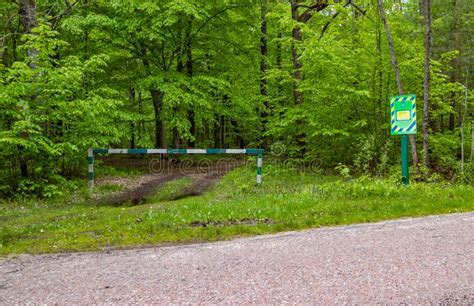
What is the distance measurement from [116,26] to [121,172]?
19.8 ft

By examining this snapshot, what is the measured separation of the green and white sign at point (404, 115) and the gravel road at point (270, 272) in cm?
404

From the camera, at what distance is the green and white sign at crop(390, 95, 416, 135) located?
9.33 metres

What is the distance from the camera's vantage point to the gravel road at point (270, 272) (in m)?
3.64

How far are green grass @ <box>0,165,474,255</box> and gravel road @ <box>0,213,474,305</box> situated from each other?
0.62m

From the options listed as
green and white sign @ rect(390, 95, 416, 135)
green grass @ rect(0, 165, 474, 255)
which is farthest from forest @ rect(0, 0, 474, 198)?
green grass @ rect(0, 165, 474, 255)

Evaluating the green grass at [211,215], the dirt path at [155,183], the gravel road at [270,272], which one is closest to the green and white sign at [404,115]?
the green grass at [211,215]

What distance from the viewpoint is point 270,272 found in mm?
4242

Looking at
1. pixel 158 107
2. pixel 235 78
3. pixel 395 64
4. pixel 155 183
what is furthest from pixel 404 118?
pixel 158 107

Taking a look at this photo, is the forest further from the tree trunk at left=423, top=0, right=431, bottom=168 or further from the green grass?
the green grass

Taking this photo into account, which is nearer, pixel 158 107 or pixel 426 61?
pixel 426 61

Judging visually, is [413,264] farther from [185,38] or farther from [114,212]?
[185,38]

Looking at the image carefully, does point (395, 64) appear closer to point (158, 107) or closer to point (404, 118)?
point (404, 118)

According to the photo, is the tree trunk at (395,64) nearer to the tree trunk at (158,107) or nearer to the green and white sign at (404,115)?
the green and white sign at (404,115)

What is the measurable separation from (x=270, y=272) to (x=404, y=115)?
22.8 ft
